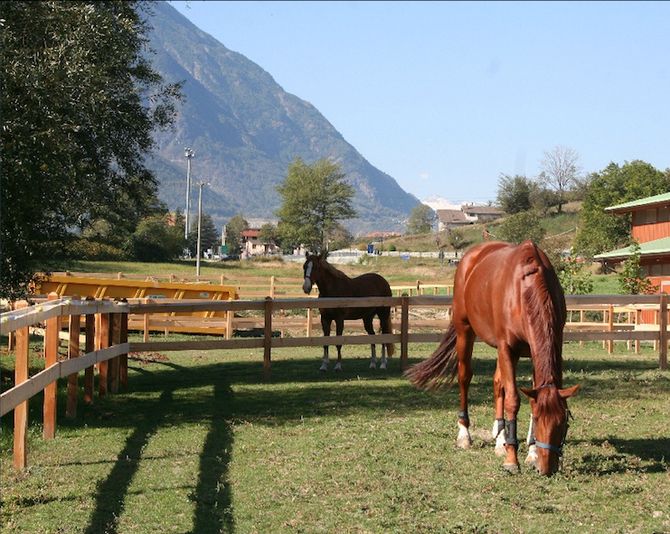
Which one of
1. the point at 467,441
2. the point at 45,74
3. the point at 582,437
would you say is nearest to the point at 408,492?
the point at 467,441

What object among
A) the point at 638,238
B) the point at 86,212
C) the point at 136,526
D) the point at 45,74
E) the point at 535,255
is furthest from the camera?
the point at 638,238

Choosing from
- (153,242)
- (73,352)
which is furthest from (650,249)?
(153,242)

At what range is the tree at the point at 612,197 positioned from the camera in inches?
2923

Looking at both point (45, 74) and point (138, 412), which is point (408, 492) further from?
point (45, 74)

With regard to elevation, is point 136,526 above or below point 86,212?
below

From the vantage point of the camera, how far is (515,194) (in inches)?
4579

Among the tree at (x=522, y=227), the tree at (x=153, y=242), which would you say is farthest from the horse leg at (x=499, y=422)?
the tree at (x=153, y=242)

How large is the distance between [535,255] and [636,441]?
96.2 inches

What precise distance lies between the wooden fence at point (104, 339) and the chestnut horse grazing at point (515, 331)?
3.94m

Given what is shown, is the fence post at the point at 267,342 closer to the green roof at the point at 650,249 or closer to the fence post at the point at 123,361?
the fence post at the point at 123,361

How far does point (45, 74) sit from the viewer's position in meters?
10.5

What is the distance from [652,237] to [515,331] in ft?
127

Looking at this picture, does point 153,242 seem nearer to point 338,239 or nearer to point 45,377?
point 338,239

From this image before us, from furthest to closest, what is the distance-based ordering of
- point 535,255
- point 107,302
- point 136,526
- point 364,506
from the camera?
point 107,302
point 535,255
point 364,506
point 136,526
